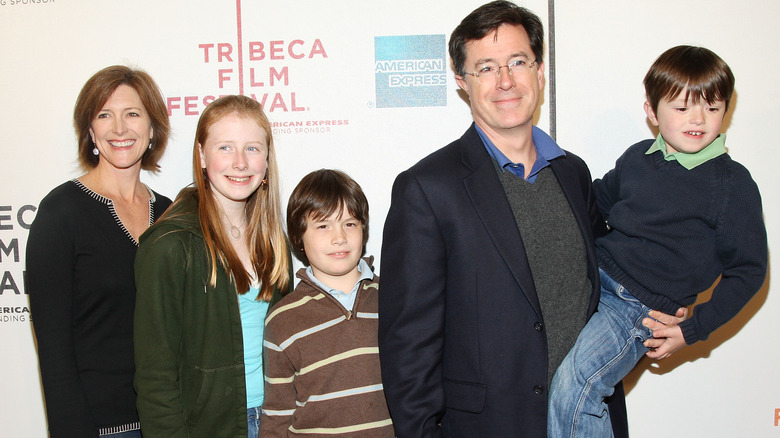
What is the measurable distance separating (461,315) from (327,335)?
0.49 metres

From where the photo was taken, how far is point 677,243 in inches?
71.8

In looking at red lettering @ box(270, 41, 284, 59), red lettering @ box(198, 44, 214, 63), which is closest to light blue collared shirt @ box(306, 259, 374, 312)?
red lettering @ box(270, 41, 284, 59)

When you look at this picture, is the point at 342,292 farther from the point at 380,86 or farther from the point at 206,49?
the point at 206,49

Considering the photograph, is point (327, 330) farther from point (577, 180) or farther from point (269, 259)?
point (577, 180)

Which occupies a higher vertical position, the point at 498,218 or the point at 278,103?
the point at 278,103

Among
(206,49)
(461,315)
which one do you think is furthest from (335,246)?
(206,49)

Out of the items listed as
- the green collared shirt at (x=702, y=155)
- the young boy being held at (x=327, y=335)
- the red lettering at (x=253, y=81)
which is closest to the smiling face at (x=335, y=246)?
the young boy being held at (x=327, y=335)

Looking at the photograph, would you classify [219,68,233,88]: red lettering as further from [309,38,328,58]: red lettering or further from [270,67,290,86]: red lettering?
[309,38,328,58]: red lettering

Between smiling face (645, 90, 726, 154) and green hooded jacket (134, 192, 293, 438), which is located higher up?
smiling face (645, 90, 726, 154)

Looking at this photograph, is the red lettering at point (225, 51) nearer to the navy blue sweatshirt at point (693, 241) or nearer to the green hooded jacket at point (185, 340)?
the green hooded jacket at point (185, 340)

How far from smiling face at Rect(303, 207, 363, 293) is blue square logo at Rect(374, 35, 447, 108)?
0.76m

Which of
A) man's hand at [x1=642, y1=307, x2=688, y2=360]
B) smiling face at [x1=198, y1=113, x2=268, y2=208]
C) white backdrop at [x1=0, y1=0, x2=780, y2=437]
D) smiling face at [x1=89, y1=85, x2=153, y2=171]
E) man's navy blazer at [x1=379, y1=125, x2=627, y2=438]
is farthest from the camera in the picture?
white backdrop at [x1=0, y1=0, x2=780, y2=437]

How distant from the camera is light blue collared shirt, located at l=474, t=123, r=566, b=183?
1756 millimetres

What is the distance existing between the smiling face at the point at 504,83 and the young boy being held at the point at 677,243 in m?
0.51
